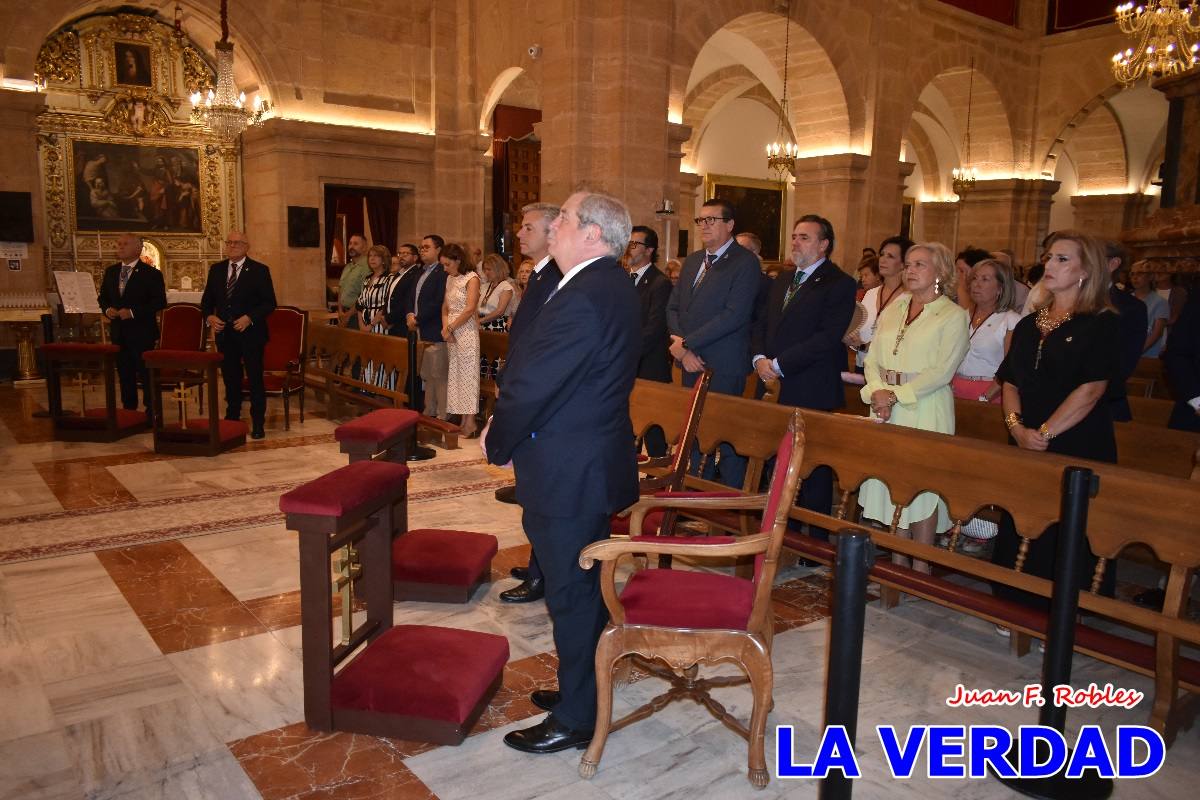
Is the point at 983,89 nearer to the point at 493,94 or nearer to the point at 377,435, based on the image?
the point at 493,94

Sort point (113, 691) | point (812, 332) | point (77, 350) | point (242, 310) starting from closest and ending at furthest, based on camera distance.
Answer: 1. point (113, 691)
2. point (812, 332)
3. point (77, 350)
4. point (242, 310)

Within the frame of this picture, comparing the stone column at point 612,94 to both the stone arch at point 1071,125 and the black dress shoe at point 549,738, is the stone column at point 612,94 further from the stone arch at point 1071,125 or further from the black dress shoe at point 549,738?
the stone arch at point 1071,125

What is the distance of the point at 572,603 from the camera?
2531mm

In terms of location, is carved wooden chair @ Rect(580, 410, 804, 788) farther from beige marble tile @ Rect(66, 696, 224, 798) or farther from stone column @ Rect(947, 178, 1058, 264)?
stone column @ Rect(947, 178, 1058, 264)

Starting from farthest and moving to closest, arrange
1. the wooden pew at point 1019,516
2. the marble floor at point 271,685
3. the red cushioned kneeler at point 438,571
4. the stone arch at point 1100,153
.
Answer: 1. the stone arch at point 1100,153
2. the red cushioned kneeler at point 438,571
3. the wooden pew at point 1019,516
4. the marble floor at point 271,685

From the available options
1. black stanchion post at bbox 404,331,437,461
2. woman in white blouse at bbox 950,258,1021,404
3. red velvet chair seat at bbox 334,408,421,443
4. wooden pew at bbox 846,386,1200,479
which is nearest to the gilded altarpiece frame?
black stanchion post at bbox 404,331,437,461

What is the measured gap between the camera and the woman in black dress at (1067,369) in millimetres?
3197

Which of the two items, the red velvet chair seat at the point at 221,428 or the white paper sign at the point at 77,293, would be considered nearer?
the red velvet chair seat at the point at 221,428

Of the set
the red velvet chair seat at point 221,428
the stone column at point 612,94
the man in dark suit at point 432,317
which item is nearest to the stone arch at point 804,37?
the stone column at point 612,94

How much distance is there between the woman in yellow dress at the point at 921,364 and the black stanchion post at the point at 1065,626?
4.48 feet

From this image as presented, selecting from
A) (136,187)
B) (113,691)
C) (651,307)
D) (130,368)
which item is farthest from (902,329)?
(136,187)

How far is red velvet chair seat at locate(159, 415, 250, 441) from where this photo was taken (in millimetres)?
6445

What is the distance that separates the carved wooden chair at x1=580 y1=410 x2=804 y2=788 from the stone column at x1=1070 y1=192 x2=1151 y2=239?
20052 millimetres

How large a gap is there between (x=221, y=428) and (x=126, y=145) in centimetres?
795
